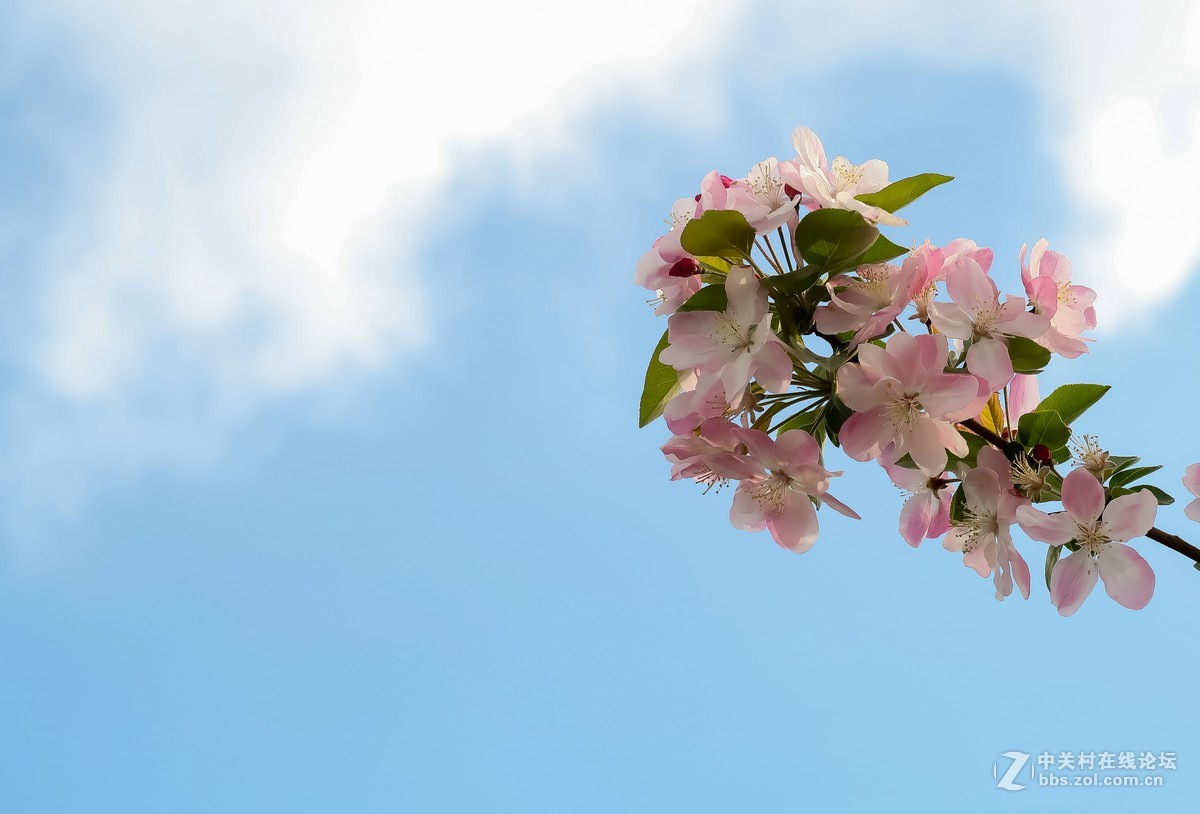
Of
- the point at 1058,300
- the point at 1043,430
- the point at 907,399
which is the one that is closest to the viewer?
the point at 907,399

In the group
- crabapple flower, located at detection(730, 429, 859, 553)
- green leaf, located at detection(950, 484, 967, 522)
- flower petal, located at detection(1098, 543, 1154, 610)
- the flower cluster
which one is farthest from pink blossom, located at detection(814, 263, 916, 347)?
flower petal, located at detection(1098, 543, 1154, 610)

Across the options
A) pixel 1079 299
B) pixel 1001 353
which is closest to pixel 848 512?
pixel 1001 353

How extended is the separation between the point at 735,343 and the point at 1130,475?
0.51 metres

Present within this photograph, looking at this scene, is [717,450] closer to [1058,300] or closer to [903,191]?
[903,191]

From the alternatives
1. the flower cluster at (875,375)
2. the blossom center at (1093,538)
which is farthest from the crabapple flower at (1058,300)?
the blossom center at (1093,538)

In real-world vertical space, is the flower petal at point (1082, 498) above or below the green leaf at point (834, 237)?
below

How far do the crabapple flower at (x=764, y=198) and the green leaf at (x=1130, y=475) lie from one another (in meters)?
0.52

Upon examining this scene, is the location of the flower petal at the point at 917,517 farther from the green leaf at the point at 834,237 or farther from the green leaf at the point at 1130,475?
the green leaf at the point at 834,237

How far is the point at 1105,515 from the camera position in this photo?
1182 millimetres

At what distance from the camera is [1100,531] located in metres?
1.19

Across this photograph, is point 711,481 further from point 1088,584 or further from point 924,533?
point 1088,584

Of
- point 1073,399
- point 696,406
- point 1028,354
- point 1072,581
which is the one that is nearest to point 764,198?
point 696,406

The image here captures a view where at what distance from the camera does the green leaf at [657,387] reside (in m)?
1.38

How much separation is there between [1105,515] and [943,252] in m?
0.38
